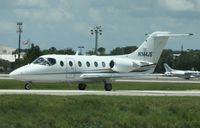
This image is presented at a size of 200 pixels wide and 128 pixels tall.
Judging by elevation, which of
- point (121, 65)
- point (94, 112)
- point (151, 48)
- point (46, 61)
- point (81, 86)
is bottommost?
point (94, 112)

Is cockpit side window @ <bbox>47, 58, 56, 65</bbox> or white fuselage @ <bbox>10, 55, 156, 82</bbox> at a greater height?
cockpit side window @ <bbox>47, 58, 56, 65</bbox>

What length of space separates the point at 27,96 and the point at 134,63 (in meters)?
20.2

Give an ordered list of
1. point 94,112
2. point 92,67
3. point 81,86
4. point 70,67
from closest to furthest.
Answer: point 94,112
point 70,67
point 92,67
point 81,86

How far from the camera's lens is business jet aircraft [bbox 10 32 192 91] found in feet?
137

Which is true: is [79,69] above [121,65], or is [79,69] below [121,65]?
below

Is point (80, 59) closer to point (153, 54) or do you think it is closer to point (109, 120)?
point (153, 54)

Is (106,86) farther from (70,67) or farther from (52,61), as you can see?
(52,61)

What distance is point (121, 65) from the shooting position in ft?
146

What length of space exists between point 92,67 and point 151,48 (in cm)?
577

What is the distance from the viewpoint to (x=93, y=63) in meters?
45.2

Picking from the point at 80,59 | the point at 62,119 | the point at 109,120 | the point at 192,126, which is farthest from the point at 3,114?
the point at 80,59

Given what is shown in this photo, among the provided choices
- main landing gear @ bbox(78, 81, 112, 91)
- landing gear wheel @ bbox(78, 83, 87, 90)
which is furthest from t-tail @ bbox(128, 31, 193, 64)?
landing gear wheel @ bbox(78, 83, 87, 90)

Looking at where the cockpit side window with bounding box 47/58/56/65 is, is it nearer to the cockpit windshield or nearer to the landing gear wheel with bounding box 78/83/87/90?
the cockpit windshield

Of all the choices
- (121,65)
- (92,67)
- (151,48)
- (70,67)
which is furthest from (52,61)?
(151,48)
